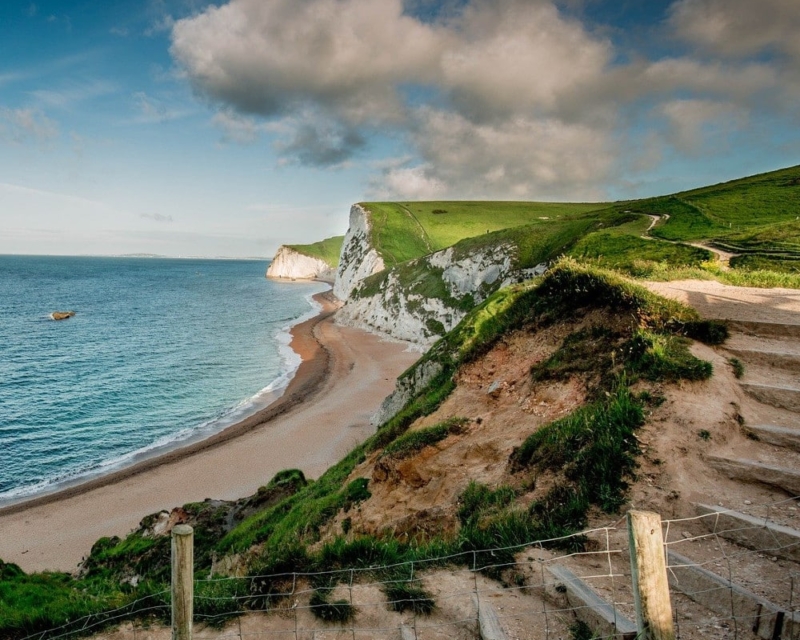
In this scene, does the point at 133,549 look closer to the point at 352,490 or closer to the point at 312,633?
the point at 352,490

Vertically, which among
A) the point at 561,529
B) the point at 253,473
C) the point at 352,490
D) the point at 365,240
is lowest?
the point at 253,473

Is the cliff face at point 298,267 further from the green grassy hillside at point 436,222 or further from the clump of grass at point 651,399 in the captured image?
the clump of grass at point 651,399

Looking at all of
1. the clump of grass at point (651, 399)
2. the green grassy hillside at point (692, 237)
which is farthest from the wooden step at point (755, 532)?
the green grassy hillside at point (692, 237)

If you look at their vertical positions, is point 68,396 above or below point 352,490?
below

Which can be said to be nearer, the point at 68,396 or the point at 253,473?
the point at 253,473

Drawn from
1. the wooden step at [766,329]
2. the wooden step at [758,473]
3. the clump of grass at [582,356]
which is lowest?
the wooden step at [758,473]

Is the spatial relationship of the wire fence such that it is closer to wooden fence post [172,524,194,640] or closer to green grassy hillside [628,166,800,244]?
wooden fence post [172,524,194,640]

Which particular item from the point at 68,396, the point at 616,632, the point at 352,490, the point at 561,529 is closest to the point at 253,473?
the point at 352,490

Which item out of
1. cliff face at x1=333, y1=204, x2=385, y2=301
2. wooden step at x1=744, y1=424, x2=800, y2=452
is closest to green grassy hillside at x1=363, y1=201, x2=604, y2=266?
cliff face at x1=333, y1=204, x2=385, y2=301
